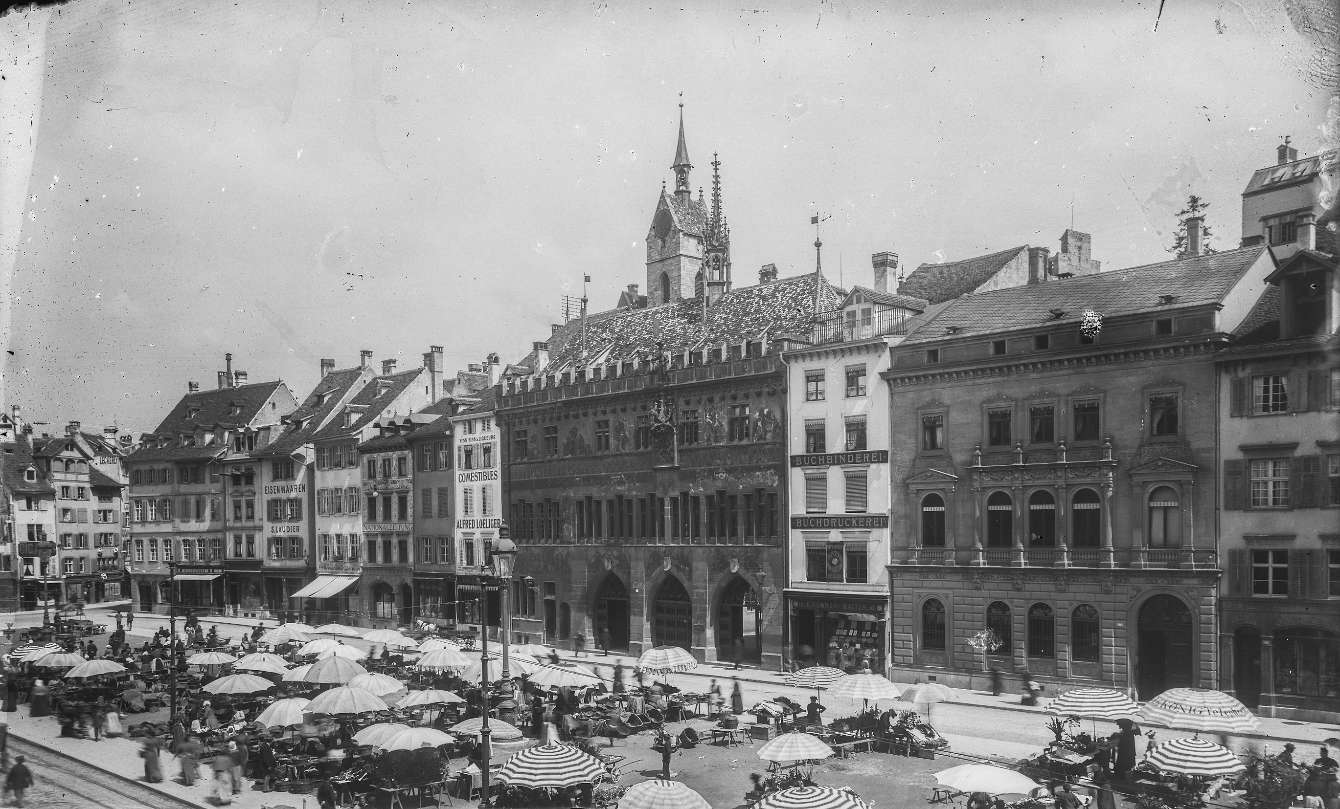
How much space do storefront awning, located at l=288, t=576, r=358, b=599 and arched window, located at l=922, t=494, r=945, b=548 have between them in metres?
37.4

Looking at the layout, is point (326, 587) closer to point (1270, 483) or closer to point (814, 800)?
point (1270, 483)

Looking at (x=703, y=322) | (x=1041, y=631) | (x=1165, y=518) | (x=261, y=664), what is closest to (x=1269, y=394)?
(x=1165, y=518)

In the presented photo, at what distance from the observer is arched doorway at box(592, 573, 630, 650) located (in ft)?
165

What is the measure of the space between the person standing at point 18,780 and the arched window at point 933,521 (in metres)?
27.9

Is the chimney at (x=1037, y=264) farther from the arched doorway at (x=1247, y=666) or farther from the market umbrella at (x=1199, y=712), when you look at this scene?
the market umbrella at (x=1199, y=712)

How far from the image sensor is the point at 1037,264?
4428 centimetres

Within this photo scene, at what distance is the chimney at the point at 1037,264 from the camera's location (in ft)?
145

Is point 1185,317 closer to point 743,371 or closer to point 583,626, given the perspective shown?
point 743,371

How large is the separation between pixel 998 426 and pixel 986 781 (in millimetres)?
18796

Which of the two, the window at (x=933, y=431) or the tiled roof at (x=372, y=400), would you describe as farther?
the tiled roof at (x=372, y=400)

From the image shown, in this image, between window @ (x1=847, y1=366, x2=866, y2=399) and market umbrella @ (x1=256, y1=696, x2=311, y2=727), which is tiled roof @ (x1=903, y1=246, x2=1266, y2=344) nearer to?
window @ (x1=847, y1=366, x2=866, y2=399)

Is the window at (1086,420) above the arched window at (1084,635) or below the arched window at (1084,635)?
above

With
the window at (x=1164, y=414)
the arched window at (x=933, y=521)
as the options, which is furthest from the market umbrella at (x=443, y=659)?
the window at (x=1164, y=414)

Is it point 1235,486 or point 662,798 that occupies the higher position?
point 1235,486
